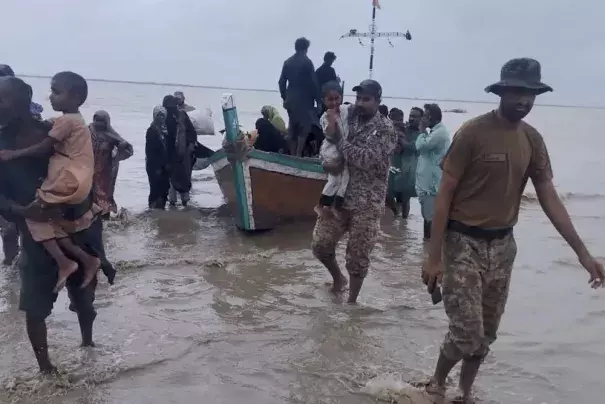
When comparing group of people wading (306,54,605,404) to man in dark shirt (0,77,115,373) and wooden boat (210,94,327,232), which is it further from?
wooden boat (210,94,327,232)

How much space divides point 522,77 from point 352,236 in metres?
2.31

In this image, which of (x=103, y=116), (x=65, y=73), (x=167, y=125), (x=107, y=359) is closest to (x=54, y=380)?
(x=107, y=359)

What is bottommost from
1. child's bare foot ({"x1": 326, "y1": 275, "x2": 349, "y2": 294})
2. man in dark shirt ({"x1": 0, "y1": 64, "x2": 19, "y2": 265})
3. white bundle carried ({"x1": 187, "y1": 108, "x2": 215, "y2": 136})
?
child's bare foot ({"x1": 326, "y1": 275, "x2": 349, "y2": 294})

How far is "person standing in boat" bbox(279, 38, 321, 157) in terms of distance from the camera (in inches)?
360

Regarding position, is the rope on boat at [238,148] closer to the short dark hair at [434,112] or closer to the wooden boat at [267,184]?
the wooden boat at [267,184]

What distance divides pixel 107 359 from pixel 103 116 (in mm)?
3873

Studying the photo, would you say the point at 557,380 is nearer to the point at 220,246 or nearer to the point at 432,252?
the point at 432,252

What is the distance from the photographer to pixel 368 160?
5.04m

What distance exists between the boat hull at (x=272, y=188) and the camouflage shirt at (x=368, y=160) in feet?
11.3

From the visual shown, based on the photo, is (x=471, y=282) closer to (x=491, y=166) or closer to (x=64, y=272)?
(x=491, y=166)

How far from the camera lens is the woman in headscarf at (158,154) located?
9.64 meters

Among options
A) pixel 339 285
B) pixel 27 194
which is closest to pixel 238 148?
pixel 339 285

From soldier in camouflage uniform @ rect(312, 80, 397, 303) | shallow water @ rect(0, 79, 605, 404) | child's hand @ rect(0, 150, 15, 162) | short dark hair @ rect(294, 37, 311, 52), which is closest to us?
child's hand @ rect(0, 150, 15, 162)

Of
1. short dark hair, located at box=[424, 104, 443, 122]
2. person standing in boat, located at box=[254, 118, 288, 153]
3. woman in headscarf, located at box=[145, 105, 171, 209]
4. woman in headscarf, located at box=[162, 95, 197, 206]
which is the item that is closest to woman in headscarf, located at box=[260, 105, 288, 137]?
person standing in boat, located at box=[254, 118, 288, 153]
